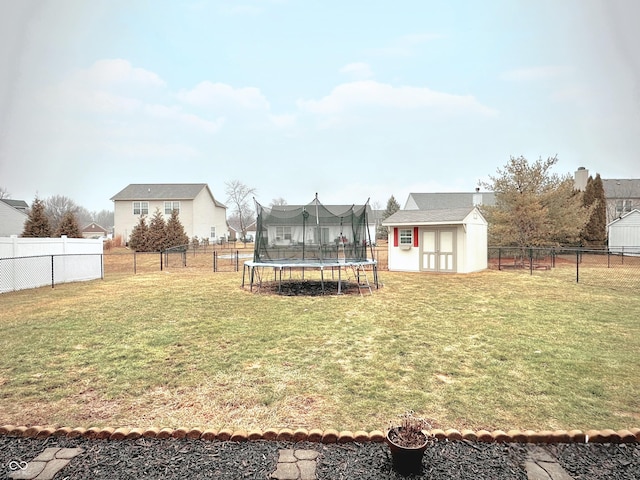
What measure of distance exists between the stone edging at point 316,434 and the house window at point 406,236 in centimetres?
1294

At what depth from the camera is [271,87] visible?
64.5 ft

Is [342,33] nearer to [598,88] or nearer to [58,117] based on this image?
[598,88]

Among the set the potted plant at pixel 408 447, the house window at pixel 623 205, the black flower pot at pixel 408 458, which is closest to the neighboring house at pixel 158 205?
the potted plant at pixel 408 447

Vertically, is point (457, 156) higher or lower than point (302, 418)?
higher

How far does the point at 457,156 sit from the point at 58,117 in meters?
22.0

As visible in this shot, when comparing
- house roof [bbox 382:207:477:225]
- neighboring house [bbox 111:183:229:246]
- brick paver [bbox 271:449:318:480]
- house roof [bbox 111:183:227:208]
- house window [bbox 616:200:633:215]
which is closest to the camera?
brick paver [bbox 271:449:318:480]

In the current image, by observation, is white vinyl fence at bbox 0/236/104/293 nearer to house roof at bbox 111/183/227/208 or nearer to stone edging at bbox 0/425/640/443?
stone edging at bbox 0/425/640/443

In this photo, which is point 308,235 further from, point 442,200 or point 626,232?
point 626,232

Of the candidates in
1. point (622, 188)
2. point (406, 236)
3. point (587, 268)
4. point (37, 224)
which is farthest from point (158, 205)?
point (622, 188)

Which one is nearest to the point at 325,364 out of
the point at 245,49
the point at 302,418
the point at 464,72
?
the point at 302,418

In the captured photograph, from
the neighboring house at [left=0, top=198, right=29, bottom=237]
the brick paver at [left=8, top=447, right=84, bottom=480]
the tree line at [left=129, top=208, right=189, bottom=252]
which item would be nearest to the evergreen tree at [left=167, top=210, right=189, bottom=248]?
the tree line at [left=129, top=208, right=189, bottom=252]

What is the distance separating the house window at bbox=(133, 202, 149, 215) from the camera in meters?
30.2

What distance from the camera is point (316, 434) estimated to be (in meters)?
2.51

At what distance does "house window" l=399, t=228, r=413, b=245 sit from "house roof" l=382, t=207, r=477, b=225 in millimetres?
450
